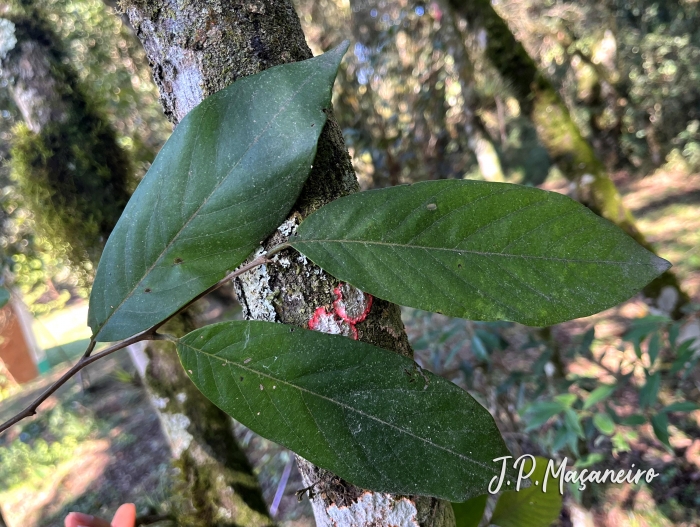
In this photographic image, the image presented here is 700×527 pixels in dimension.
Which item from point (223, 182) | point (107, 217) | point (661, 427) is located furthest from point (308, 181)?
point (661, 427)

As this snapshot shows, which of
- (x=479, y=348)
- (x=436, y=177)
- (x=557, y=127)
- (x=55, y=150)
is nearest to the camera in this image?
(x=55, y=150)

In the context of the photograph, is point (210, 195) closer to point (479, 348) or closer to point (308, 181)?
point (308, 181)

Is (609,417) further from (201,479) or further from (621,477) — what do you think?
(201,479)

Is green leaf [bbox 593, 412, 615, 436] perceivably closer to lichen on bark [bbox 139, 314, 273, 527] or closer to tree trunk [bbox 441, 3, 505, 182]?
lichen on bark [bbox 139, 314, 273, 527]

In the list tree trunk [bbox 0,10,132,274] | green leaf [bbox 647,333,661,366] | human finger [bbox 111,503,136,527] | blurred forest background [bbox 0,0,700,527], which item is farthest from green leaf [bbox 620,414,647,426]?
Answer: tree trunk [bbox 0,10,132,274]

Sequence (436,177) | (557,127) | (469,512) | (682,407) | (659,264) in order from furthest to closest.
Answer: (436,177), (557,127), (682,407), (469,512), (659,264)

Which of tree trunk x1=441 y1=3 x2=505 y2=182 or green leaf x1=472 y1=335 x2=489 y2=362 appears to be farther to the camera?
tree trunk x1=441 y1=3 x2=505 y2=182

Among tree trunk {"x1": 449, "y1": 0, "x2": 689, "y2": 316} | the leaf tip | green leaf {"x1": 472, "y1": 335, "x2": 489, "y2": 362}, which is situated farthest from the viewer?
tree trunk {"x1": 449, "y1": 0, "x2": 689, "y2": 316}
